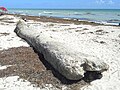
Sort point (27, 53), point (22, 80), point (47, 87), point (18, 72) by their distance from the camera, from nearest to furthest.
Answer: point (47, 87) < point (22, 80) < point (18, 72) < point (27, 53)

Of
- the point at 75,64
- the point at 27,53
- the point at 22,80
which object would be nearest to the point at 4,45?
the point at 27,53

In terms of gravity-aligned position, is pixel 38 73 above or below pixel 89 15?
above

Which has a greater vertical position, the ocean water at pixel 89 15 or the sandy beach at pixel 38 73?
the sandy beach at pixel 38 73

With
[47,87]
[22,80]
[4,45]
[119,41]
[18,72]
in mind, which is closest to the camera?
[47,87]

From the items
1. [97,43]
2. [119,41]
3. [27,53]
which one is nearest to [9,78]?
[27,53]

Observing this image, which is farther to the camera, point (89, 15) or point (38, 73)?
point (89, 15)

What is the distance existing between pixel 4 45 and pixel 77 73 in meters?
7.52

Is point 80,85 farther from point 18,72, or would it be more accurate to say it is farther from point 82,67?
point 18,72

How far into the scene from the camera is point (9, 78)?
29.9 ft

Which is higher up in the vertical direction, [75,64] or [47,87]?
[75,64]

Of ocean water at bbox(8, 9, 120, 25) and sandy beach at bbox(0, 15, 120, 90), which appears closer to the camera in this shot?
sandy beach at bbox(0, 15, 120, 90)

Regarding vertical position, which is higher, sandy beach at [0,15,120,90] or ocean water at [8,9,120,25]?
sandy beach at [0,15,120,90]

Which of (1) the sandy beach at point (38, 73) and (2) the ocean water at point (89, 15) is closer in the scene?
(1) the sandy beach at point (38, 73)

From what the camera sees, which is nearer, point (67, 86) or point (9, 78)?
point (67, 86)
